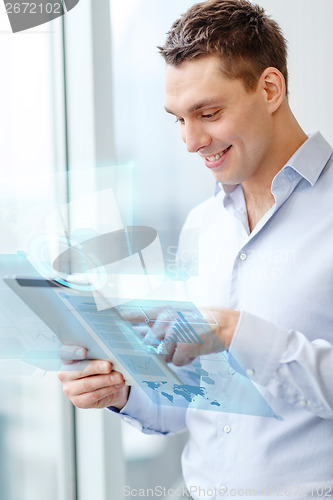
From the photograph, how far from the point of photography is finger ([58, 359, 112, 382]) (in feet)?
2.39

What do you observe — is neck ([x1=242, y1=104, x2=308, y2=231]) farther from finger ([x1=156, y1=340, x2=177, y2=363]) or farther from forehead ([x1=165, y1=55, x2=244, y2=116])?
finger ([x1=156, y1=340, x2=177, y2=363])

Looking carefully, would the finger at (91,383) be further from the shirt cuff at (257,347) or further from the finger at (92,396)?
the shirt cuff at (257,347)

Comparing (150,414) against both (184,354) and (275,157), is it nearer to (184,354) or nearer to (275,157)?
(184,354)

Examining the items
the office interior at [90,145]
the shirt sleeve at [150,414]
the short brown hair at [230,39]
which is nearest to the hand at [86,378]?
the shirt sleeve at [150,414]

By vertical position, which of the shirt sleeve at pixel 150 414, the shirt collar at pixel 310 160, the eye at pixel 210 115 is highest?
the eye at pixel 210 115

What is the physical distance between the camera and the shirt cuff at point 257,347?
718 millimetres

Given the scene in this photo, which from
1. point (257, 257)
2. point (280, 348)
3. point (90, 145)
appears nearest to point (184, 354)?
point (280, 348)

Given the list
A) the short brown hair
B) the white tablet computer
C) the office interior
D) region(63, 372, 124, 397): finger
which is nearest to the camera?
the white tablet computer

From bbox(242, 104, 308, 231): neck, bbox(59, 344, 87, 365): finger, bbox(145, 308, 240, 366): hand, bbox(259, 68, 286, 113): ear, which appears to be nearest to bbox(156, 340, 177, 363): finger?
bbox(145, 308, 240, 366): hand

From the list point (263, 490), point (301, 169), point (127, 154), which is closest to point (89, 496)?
point (263, 490)

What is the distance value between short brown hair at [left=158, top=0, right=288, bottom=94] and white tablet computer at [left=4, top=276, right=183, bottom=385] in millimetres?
466

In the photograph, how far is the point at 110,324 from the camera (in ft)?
2.20

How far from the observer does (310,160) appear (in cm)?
90

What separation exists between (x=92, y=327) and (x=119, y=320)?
0.04 m
